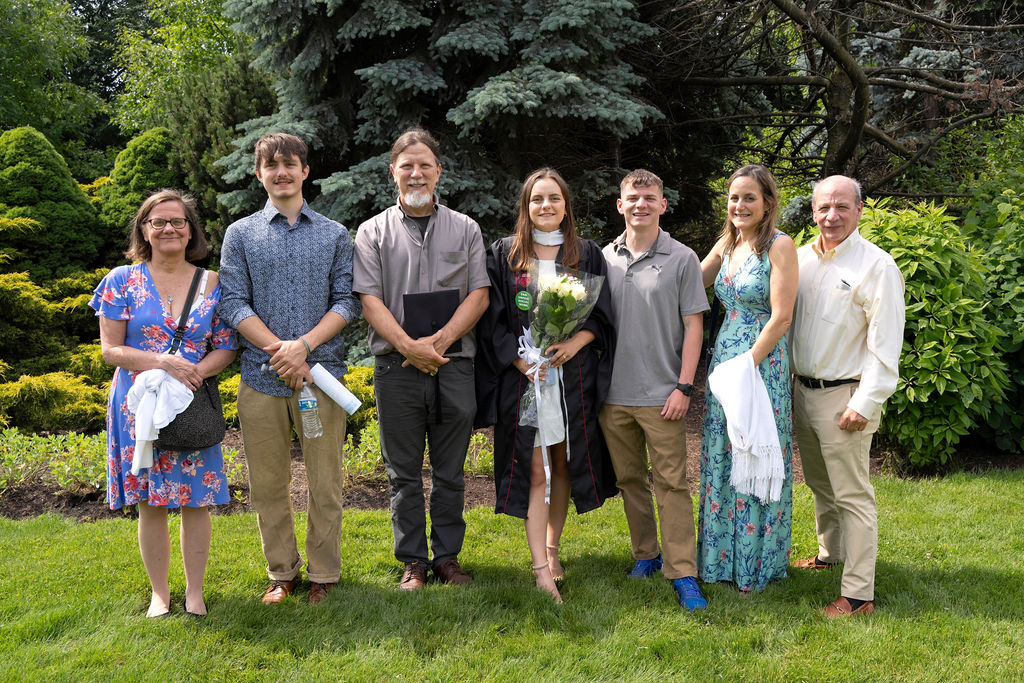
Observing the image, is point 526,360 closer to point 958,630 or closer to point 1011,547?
point 958,630

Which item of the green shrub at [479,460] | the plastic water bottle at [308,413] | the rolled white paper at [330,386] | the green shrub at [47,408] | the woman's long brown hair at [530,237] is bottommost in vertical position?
the green shrub at [479,460]

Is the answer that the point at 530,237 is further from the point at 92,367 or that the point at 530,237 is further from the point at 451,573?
the point at 92,367

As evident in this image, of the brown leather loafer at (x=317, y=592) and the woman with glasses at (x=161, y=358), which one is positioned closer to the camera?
the woman with glasses at (x=161, y=358)

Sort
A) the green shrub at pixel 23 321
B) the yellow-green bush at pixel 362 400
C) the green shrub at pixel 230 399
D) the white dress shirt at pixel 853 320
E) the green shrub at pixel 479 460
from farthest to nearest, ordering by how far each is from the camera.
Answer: the green shrub at pixel 23 321, the green shrub at pixel 230 399, the yellow-green bush at pixel 362 400, the green shrub at pixel 479 460, the white dress shirt at pixel 853 320

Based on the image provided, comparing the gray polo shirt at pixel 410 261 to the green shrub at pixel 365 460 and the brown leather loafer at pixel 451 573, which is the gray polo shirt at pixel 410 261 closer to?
the brown leather loafer at pixel 451 573

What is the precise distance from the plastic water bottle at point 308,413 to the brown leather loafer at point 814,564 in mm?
2737

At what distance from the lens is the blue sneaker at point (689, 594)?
11.9 ft

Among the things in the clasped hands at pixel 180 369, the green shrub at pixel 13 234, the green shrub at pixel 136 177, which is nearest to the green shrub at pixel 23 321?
the green shrub at pixel 13 234

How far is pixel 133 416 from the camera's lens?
11.0 ft

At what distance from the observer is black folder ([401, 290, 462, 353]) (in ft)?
12.2

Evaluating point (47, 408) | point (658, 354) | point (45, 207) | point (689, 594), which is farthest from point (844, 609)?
point (45, 207)

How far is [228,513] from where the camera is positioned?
509 cm

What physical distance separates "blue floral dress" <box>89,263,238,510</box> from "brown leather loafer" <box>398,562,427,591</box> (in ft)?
3.34

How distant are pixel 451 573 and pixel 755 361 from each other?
1.88m
